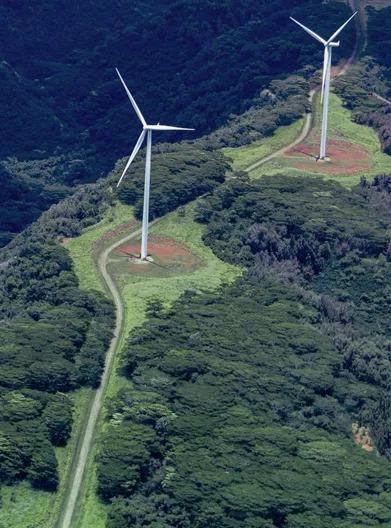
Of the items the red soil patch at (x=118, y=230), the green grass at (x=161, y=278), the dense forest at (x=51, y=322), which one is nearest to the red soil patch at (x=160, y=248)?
the green grass at (x=161, y=278)

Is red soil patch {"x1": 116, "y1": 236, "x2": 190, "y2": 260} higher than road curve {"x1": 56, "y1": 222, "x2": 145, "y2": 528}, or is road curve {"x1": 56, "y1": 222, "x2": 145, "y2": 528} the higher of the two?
road curve {"x1": 56, "y1": 222, "x2": 145, "y2": 528}

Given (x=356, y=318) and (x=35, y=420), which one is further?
(x=356, y=318)

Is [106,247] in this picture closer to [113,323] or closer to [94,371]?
[113,323]

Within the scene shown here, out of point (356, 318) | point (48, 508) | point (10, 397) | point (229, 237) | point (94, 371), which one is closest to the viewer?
point (48, 508)

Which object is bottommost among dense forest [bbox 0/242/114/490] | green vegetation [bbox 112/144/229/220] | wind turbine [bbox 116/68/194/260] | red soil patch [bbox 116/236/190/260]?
red soil patch [bbox 116/236/190/260]

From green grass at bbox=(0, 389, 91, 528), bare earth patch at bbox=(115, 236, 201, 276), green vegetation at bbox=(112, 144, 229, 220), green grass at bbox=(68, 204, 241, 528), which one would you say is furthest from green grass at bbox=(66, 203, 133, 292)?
green grass at bbox=(0, 389, 91, 528)

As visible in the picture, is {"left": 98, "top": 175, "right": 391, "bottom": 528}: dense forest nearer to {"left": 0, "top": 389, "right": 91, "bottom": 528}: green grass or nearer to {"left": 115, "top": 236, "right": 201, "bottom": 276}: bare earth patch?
{"left": 0, "top": 389, "right": 91, "bottom": 528}: green grass

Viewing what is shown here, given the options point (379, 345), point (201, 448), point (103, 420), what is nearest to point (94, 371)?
point (103, 420)
